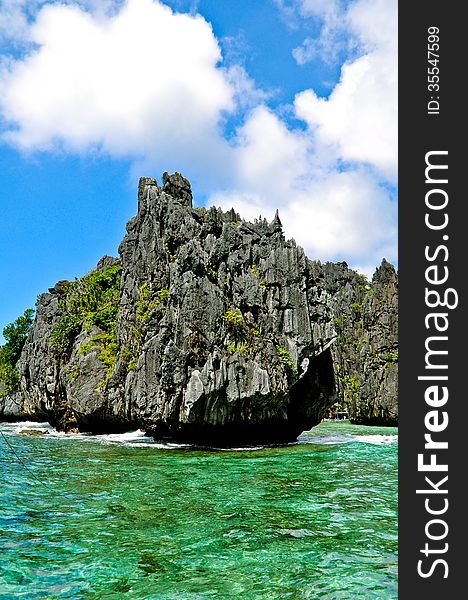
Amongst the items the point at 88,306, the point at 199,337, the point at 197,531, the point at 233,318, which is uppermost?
the point at 88,306

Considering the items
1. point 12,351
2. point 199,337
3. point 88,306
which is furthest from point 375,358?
point 12,351

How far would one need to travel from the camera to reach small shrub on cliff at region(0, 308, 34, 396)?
171 ft

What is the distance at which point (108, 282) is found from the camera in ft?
126

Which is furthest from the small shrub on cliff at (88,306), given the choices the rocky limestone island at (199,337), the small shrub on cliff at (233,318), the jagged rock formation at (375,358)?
the jagged rock formation at (375,358)

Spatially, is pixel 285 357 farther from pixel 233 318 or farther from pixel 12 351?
pixel 12 351

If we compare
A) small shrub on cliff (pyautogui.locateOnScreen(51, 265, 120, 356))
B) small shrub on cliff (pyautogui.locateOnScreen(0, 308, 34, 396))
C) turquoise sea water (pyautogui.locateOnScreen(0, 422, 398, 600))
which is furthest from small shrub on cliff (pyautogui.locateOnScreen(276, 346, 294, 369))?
small shrub on cliff (pyautogui.locateOnScreen(0, 308, 34, 396))

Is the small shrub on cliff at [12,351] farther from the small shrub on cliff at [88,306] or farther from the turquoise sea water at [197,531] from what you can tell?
the turquoise sea water at [197,531]

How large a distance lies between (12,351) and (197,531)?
4959cm

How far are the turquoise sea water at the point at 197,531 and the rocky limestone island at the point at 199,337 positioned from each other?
6.33 meters

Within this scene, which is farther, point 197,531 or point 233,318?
point 233,318

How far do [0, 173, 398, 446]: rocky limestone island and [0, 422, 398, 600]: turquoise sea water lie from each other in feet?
20.8

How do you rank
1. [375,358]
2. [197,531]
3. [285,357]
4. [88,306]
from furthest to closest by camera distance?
[375,358], [88,306], [285,357], [197,531]

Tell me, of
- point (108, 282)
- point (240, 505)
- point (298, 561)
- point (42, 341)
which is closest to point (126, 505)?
point (240, 505)

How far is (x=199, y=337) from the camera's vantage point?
2445cm
